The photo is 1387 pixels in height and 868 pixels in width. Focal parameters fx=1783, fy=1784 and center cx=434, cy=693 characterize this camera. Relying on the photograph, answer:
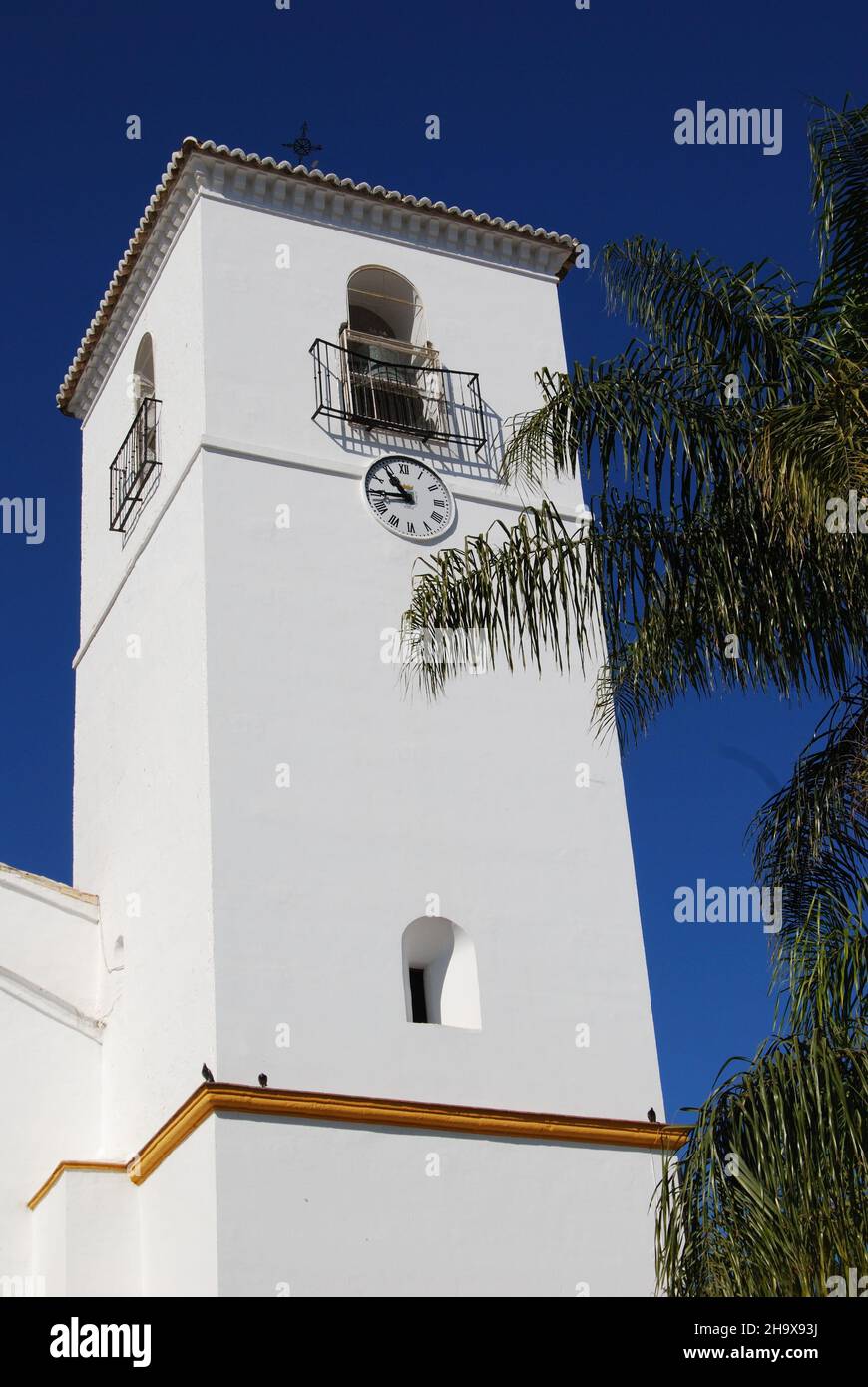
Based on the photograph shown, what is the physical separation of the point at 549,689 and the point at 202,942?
452cm

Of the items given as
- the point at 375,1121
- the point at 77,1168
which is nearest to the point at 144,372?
the point at 77,1168

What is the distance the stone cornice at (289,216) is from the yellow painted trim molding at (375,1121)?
9471 millimetres

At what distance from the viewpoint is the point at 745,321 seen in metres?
10.8

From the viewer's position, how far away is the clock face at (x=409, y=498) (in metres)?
17.1

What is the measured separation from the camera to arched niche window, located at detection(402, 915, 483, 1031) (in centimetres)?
1507

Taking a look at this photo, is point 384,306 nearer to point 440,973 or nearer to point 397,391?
point 397,391

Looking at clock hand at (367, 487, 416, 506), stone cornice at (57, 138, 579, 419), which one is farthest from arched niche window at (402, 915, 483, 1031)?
stone cornice at (57, 138, 579, 419)

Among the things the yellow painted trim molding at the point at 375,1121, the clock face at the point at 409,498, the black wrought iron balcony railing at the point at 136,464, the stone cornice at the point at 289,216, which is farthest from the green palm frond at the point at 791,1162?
the stone cornice at the point at 289,216

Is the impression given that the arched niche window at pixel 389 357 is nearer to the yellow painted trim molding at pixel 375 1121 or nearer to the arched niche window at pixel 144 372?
the arched niche window at pixel 144 372

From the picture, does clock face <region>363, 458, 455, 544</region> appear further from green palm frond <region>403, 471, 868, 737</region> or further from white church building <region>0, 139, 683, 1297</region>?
green palm frond <region>403, 471, 868, 737</region>

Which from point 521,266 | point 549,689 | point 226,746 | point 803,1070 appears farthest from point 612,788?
point 803,1070

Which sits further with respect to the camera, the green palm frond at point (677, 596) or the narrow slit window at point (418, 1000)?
the narrow slit window at point (418, 1000)
